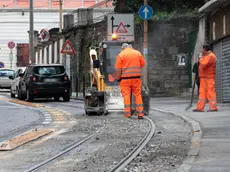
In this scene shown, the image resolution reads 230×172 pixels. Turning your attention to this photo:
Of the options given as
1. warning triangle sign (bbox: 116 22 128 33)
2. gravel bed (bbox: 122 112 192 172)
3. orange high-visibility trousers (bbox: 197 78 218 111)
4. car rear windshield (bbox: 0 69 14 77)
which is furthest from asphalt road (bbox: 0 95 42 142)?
car rear windshield (bbox: 0 69 14 77)

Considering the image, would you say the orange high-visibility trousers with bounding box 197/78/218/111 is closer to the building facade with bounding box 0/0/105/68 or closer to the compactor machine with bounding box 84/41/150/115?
the compactor machine with bounding box 84/41/150/115

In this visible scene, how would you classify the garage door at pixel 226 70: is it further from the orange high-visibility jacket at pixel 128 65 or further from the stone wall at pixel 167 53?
the stone wall at pixel 167 53

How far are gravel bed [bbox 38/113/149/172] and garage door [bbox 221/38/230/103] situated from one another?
25.0 ft

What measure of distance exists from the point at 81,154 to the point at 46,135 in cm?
289

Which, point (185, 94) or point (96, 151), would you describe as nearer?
point (96, 151)

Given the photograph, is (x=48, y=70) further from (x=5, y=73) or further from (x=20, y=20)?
(x=20, y=20)

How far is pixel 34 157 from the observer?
980 centimetres

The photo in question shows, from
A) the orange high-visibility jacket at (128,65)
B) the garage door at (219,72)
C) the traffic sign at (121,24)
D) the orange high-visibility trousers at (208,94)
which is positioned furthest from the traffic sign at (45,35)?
the orange high-visibility jacket at (128,65)

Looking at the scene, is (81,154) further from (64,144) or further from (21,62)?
(21,62)

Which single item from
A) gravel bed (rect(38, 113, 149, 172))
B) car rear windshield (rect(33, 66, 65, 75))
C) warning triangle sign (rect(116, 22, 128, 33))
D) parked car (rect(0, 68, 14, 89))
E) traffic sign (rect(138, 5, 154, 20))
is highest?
traffic sign (rect(138, 5, 154, 20))

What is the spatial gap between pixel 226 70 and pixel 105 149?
1241 centimetres

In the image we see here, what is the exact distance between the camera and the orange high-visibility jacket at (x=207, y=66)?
1725 centimetres

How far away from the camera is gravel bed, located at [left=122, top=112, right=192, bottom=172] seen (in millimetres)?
8617

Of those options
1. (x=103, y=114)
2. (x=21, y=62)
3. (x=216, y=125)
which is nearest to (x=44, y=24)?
(x=21, y=62)
